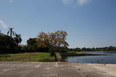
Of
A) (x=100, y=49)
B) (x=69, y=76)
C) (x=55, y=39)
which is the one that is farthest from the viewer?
(x=100, y=49)

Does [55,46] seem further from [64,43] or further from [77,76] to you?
[77,76]

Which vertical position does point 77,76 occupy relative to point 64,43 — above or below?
below

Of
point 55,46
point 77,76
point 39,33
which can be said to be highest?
point 39,33

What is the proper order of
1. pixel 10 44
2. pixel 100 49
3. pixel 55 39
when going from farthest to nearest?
pixel 100 49 < pixel 10 44 < pixel 55 39

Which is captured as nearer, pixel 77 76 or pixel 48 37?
pixel 77 76

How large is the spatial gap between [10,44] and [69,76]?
5145 centimetres

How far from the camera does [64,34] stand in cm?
1711

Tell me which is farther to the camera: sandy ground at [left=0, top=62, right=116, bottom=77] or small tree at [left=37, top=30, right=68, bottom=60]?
small tree at [left=37, top=30, right=68, bottom=60]

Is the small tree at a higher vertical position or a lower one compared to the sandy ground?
higher

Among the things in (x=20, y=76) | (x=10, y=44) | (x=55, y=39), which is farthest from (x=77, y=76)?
(x=10, y=44)

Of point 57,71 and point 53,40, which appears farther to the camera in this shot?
point 53,40

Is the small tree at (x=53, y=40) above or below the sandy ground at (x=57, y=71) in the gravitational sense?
above

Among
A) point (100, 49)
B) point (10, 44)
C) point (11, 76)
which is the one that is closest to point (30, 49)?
point (10, 44)

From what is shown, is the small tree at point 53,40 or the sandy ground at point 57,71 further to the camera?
the small tree at point 53,40
